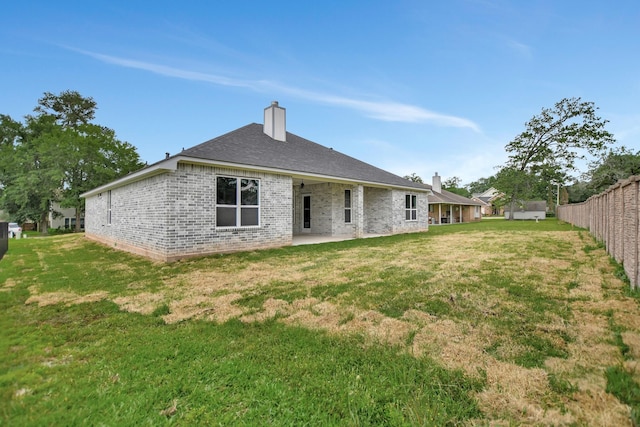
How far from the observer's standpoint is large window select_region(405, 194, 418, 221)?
17.7 meters

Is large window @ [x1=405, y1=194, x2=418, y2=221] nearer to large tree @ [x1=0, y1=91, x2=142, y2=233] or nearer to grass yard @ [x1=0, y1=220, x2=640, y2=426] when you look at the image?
grass yard @ [x1=0, y1=220, x2=640, y2=426]

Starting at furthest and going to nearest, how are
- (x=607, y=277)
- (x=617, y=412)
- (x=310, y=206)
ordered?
(x=310, y=206)
(x=607, y=277)
(x=617, y=412)

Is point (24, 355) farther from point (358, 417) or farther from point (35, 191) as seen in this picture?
point (35, 191)

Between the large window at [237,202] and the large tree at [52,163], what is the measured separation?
2251 centimetres

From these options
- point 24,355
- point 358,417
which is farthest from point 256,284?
point 358,417

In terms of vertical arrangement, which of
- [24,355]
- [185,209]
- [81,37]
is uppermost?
[81,37]

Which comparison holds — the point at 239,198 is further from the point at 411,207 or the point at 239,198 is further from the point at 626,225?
the point at 411,207

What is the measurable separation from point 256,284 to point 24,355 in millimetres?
3197

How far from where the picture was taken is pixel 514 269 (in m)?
6.32

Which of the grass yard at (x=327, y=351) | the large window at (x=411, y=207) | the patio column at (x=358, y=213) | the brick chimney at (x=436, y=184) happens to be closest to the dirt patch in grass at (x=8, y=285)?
the grass yard at (x=327, y=351)

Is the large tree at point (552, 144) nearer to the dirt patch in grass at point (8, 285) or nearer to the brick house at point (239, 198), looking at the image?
the brick house at point (239, 198)

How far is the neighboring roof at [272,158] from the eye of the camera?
8969mm

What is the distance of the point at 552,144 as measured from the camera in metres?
34.3

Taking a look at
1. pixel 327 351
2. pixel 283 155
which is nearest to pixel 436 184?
pixel 283 155
